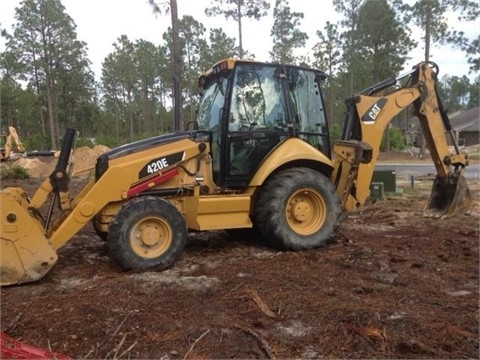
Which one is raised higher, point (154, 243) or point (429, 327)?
point (154, 243)

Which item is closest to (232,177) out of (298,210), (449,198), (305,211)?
(298,210)

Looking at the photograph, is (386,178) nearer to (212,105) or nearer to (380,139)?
(380,139)


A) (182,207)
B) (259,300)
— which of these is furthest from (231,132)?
(259,300)

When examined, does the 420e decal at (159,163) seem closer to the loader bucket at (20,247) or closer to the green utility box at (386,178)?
the loader bucket at (20,247)

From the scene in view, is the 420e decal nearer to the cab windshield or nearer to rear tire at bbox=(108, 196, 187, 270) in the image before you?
rear tire at bbox=(108, 196, 187, 270)

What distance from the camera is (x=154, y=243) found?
522 centimetres

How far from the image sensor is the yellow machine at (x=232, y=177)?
502 cm

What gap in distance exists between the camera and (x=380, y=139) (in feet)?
21.9

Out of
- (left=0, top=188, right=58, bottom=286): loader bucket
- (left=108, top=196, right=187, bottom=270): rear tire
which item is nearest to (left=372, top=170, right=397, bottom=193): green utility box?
(left=108, top=196, right=187, bottom=270): rear tire

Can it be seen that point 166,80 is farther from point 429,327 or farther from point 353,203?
point 429,327

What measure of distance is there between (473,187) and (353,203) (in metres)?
8.27

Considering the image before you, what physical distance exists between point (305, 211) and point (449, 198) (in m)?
2.77

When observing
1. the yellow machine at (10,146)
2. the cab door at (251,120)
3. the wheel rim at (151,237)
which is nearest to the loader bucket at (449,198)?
the cab door at (251,120)

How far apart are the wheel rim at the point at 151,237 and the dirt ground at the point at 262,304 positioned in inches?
10.5
